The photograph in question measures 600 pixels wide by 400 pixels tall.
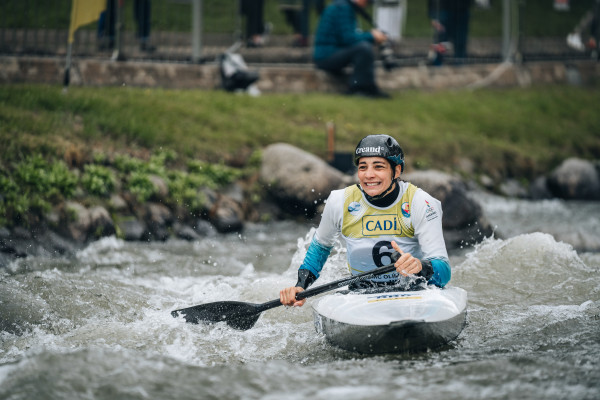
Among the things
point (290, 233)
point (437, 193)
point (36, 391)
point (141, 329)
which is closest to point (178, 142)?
point (290, 233)

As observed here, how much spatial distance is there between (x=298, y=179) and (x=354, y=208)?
4911 mm

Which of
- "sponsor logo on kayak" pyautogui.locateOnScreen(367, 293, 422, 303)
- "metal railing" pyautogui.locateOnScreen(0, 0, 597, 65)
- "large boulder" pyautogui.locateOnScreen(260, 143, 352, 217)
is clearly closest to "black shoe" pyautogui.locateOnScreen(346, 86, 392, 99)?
"metal railing" pyautogui.locateOnScreen(0, 0, 597, 65)

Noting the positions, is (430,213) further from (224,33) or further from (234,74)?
(224,33)

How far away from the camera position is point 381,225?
19.6 feet

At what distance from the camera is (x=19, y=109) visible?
10.2 meters

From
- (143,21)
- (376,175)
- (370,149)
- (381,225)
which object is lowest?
(381,225)

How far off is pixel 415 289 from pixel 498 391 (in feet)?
4.33

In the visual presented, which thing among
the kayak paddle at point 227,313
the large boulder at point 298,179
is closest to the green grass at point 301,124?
the large boulder at point 298,179

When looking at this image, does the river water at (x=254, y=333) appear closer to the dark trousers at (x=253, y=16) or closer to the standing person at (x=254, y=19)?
the standing person at (x=254, y=19)

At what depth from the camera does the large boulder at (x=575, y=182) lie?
13516mm

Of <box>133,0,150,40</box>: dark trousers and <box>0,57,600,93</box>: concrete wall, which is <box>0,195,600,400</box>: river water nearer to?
<box>0,57,600,93</box>: concrete wall

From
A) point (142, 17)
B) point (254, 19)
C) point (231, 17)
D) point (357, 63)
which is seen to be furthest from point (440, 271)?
point (254, 19)

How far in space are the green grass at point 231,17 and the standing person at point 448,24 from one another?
1.41 meters

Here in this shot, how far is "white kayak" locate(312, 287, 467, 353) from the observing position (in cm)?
541
